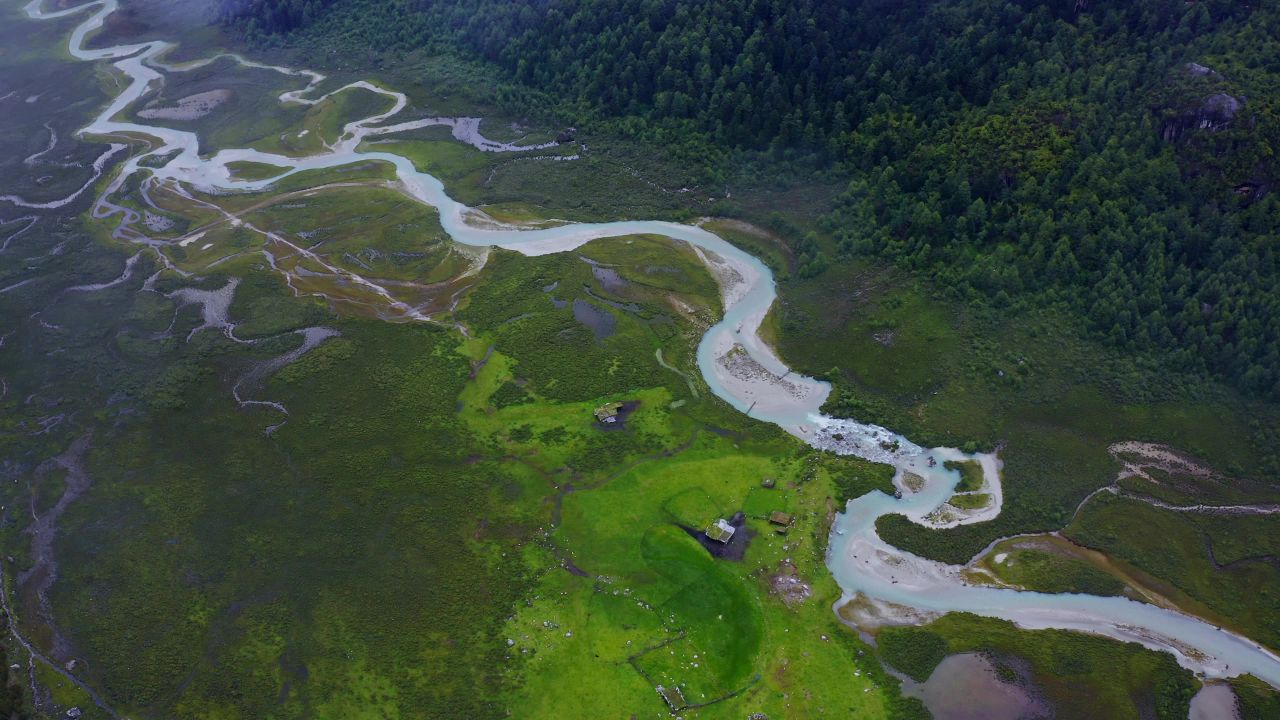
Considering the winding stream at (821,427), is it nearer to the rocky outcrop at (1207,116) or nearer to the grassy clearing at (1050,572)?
the grassy clearing at (1050,572)

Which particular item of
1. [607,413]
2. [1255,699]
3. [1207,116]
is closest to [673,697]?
[607,413]

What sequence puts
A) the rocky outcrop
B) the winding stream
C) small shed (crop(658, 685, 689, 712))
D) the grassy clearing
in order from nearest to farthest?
small shed (crop(658, 685, 689, 712)) → the winding stream → the grassy clearing → the rocky outcrop

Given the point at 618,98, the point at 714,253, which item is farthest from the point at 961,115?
the point at 618,98

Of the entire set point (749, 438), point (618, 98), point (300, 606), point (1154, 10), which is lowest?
point (300, 606)

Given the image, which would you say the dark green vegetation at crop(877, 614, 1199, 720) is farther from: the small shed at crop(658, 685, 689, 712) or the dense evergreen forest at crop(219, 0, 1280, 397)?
the dense evergreen forest at crop(219, 0, 1280, 397)

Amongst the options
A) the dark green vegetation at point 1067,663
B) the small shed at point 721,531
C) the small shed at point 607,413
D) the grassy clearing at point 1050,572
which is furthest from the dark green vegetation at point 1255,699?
the small shed at point 607,413

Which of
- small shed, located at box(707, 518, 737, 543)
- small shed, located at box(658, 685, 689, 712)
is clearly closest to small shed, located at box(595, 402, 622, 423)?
small shed, located at box(707, 518, 737, 543)

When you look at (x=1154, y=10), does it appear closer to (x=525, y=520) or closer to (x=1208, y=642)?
(x=1208, y=642)
